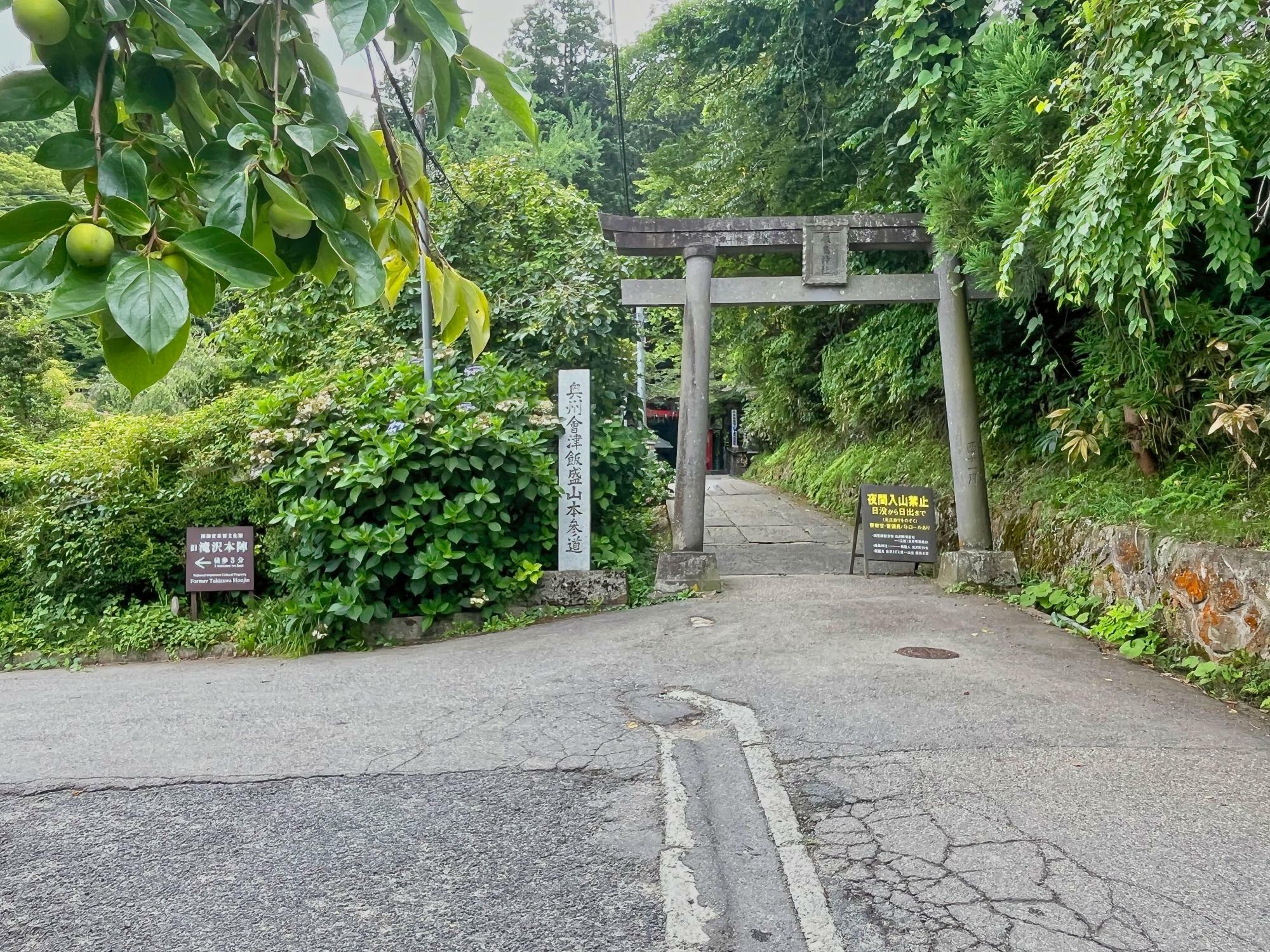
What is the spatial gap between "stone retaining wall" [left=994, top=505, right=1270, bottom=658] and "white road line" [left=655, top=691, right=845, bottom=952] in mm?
2894

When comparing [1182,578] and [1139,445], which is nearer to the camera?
[1182,578]

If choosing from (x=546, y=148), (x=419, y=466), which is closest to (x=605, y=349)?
(x=419, y=466)

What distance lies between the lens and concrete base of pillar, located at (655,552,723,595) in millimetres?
7168

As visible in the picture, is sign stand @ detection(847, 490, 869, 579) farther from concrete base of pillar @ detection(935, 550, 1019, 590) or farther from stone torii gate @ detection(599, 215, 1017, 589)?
concrete base of pillar @ detection(935, 550, 1019, 590)

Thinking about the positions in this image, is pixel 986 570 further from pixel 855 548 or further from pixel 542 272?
pixel 542 272

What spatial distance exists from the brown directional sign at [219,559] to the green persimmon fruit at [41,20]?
6759mm

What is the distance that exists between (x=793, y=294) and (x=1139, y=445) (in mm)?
3097

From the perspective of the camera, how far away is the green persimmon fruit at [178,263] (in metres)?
0.83

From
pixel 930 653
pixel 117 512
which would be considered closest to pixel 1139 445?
pixel 930 653

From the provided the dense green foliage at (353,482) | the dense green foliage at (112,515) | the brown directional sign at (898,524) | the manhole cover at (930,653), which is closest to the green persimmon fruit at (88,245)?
the dense green foliage at (353,482)

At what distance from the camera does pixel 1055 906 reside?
2.47 m

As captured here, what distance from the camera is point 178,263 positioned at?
84 centimetres

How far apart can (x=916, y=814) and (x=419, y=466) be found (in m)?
4.50

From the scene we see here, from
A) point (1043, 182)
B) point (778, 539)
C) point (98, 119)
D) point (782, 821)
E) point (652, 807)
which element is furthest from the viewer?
point (778, 539)
